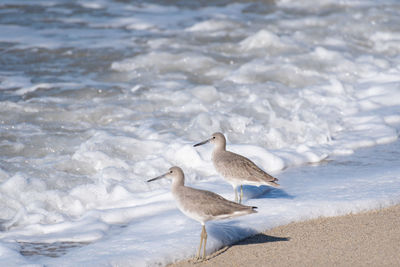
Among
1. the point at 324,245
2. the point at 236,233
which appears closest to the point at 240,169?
the point at 236,233

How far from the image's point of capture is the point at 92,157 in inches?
290

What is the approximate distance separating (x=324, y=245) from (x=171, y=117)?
4.52 metres

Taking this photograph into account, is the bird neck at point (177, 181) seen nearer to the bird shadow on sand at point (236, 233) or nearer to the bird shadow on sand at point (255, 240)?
the bird shadow on sand at point (236, 233)

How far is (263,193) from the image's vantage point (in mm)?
6426

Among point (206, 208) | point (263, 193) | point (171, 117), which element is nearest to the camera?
point (206, 208)

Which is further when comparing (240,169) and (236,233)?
(240,169)

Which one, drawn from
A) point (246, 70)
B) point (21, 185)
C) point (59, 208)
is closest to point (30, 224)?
point (59, 208)

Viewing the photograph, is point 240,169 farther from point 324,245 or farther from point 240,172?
point 324,245

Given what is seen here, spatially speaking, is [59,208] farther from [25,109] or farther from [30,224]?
[25,109]

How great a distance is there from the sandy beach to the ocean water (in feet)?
0.52

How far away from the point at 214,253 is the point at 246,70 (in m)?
6.80

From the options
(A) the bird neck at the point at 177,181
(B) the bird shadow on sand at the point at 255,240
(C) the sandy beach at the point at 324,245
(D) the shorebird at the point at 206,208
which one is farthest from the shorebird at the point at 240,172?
(D) the shorebird at the point at 206,208

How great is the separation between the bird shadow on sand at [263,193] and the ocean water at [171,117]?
2 cm

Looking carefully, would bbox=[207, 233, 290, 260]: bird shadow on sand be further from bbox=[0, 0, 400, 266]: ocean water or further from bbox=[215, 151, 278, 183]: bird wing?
bbox=[215, 151, 278, 183]: bird wing
